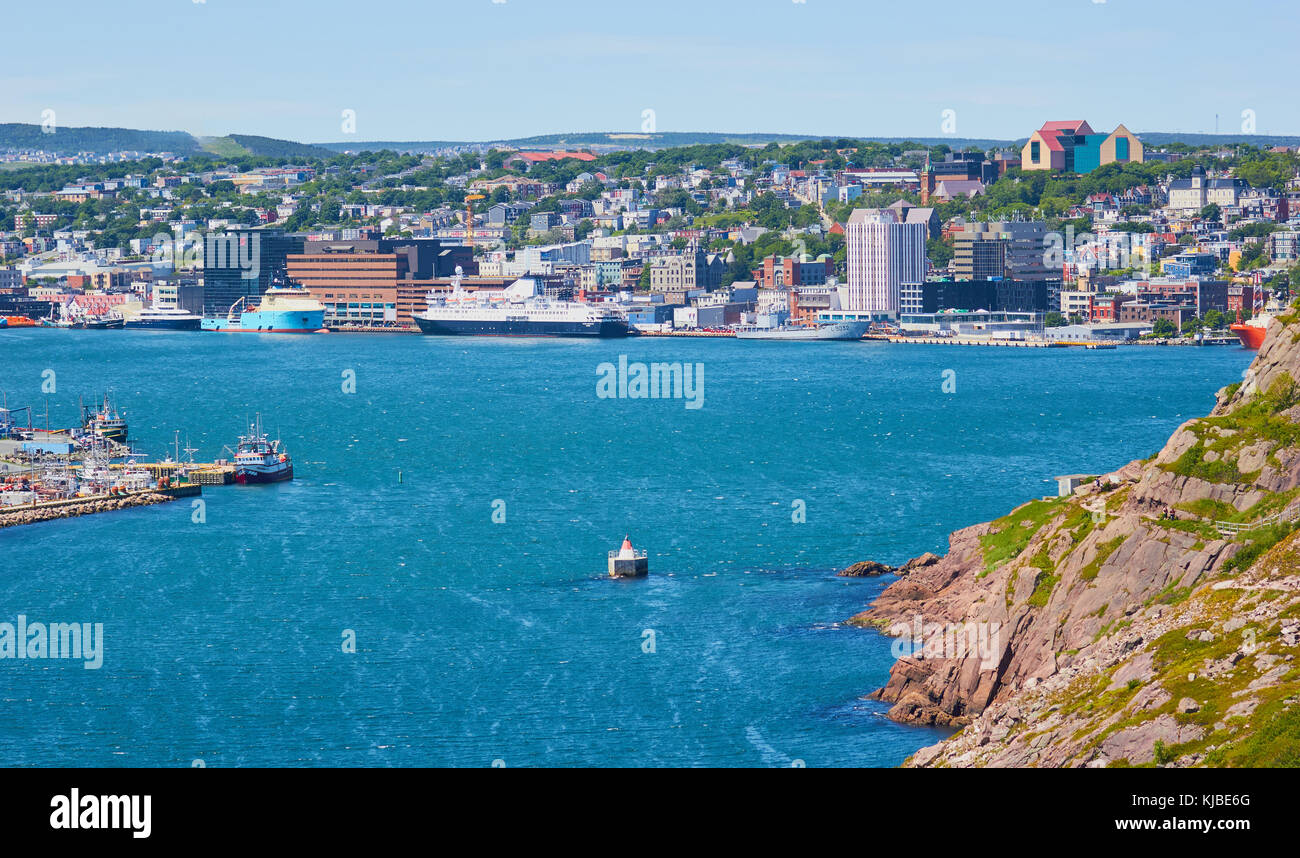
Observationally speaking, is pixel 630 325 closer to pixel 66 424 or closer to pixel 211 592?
pixel 66 424

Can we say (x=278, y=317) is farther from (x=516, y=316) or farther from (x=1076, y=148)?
(x=1076, y=148)

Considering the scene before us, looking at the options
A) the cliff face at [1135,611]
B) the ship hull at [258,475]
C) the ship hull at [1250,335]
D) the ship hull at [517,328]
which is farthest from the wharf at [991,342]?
the cliff face at [1135,611]

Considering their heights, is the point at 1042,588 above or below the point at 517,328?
above

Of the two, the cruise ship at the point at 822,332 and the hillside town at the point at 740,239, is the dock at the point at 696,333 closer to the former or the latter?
the hillside town at the point at 740,239

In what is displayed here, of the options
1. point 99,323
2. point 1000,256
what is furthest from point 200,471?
point 99,323

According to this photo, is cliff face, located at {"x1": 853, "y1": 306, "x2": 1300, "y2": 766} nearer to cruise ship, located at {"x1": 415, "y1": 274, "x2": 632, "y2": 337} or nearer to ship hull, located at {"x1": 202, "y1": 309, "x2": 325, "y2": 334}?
cruise ship, located at {"x1": 415, "y1": 274, "x2": 632, "y2": 337}
